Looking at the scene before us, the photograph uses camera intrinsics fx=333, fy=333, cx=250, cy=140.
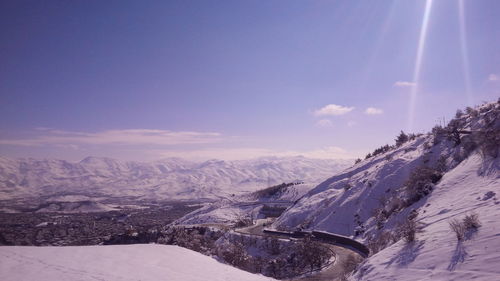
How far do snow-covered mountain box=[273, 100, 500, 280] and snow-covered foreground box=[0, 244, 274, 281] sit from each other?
545 cm

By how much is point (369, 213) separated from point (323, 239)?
4.00 meters

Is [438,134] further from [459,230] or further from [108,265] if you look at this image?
[108,265]

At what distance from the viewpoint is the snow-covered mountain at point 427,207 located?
8.36 m

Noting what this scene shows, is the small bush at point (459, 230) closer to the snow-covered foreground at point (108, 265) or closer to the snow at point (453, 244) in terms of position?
the snow at point (453, 244)

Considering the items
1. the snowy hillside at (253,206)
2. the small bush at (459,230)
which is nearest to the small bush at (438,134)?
the small bush at (459,230)

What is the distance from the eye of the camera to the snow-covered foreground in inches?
343

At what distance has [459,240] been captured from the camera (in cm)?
884

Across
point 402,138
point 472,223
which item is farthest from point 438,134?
point 472,223

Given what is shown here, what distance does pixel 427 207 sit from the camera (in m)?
14.4

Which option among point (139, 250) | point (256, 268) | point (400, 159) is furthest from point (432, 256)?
point (400, 159)

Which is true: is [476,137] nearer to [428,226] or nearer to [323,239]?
[428,226]

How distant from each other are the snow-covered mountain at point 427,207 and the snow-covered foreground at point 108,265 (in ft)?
17.9

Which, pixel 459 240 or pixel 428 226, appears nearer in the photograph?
pixel 459 240

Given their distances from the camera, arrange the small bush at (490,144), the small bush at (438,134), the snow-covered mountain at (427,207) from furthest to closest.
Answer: the small bush at (438,134) → the small bush at (490,144) → the snow-covered mountain at (427,207)
